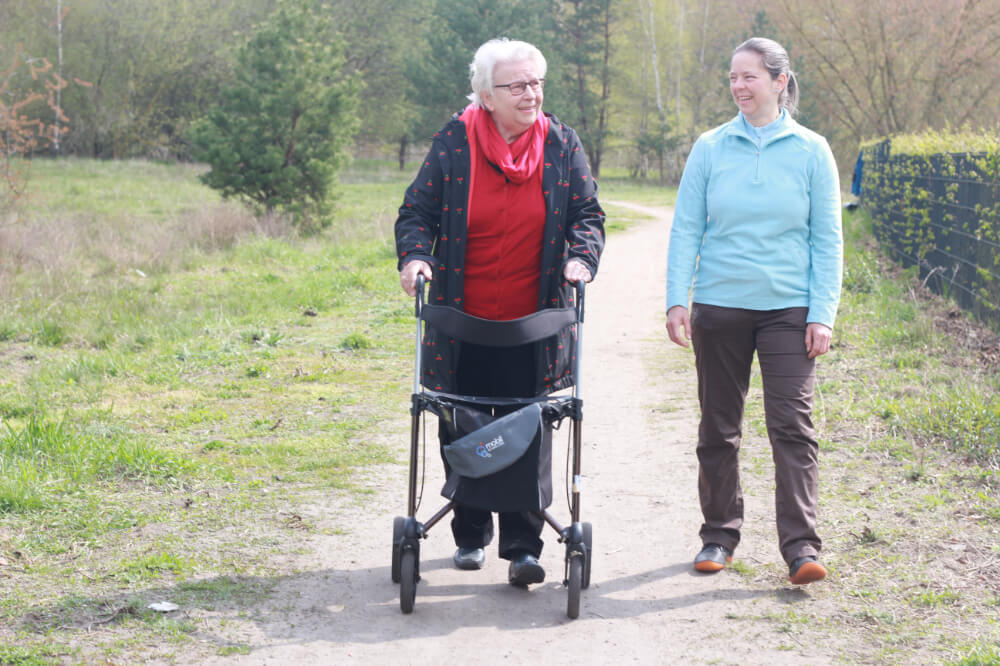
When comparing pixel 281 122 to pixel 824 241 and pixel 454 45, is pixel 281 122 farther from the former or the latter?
pixel 454 45

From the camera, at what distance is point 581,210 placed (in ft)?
13.5

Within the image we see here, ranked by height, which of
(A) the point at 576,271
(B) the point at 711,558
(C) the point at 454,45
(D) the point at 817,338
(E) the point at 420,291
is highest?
(C) the point at 454,45

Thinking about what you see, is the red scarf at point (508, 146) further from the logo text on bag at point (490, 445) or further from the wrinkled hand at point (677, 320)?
the logo text on bag at point (490, 445)

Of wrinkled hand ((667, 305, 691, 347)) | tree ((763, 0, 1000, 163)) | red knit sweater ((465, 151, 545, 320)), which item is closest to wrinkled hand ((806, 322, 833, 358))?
wrinkled hand ((667, 305, 691, 347))

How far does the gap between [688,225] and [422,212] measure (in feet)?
3.79

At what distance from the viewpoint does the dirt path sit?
3648mm

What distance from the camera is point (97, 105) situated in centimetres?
4494

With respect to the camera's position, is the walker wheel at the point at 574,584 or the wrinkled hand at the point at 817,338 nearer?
the walker wheel at the point at 574,584

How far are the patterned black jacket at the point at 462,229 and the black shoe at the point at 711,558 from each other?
1.01 m

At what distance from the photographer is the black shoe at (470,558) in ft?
14.6

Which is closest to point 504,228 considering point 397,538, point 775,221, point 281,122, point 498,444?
point 498,444

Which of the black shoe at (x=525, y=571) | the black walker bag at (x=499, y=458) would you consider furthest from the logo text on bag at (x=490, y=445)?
the black shoe at (x=525, y=571)

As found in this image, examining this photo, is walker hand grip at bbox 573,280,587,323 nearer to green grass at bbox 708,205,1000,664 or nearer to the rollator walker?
Result: the rollator walker

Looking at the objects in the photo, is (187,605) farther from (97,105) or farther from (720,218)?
(97,105)
